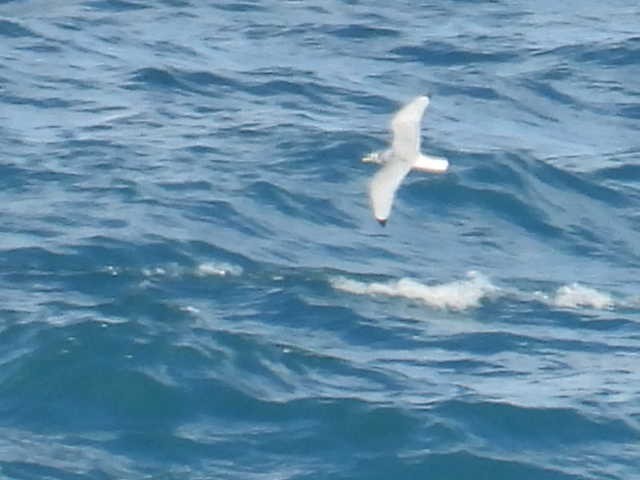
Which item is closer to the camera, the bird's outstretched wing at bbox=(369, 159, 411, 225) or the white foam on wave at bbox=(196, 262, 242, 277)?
the bird's outstretched wing at bbox=(369, 159, 411, 225)

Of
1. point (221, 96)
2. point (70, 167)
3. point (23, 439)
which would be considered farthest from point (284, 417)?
point (221, 96)

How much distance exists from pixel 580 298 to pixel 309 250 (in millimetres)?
4144

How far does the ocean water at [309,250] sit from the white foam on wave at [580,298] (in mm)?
49

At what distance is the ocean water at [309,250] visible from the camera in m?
24.1

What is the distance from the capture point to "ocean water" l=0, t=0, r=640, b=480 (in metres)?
24.1

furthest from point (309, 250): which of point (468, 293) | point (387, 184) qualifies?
point (387, 184)

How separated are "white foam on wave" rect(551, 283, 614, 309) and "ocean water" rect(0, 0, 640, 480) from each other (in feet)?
0.16

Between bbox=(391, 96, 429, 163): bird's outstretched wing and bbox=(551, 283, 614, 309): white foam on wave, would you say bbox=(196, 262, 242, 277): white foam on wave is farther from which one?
bbox=(551, 283, 614, 309): white foam on wave

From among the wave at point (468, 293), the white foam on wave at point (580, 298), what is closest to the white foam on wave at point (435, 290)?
the wave at point (468, 293)

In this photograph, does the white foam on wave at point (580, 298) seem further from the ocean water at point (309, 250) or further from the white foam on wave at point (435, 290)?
the white foam on wave at point (435, 290)

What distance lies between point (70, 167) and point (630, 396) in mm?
11556

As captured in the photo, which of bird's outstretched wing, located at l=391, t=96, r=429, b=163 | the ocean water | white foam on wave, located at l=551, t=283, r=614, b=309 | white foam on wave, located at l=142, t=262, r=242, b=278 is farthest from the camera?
white foam on wave, located at l=551, t=283, r=614, b=309

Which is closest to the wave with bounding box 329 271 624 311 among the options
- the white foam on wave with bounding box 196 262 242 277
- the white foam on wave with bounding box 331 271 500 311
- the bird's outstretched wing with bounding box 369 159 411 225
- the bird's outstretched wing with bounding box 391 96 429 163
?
the white foam on wave with bounding box 331 271 500 311

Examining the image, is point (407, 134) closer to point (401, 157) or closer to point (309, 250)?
point (401, 157)
